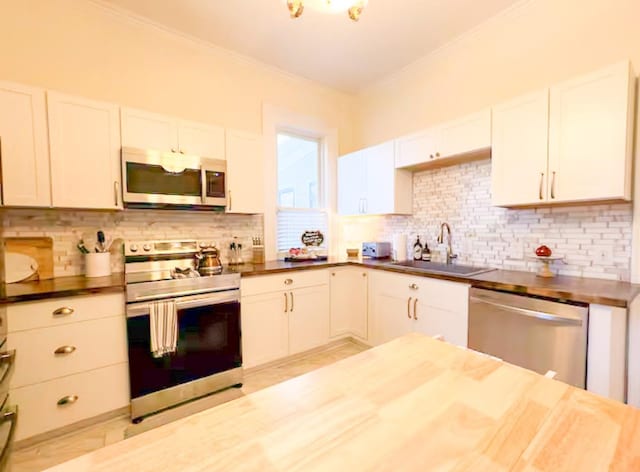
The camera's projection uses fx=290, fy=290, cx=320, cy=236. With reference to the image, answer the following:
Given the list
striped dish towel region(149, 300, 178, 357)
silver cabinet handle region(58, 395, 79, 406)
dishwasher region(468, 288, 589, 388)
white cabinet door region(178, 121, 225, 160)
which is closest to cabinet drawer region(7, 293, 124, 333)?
striped dish towel region(149, 300, 178, 357)

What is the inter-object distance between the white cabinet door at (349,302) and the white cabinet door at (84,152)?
2.02m

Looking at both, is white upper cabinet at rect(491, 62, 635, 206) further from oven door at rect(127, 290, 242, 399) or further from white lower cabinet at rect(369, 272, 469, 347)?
oven door at rect(127, 290, 242, 399)

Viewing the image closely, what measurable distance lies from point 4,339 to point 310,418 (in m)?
1.80

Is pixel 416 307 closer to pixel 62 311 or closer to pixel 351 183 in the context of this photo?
pixel 351 183

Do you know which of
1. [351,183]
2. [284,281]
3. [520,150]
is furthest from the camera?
[351,183]

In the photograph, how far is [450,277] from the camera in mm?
2160

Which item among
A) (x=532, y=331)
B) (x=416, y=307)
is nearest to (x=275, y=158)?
(x=416, y=307)

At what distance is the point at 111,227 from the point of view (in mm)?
2365

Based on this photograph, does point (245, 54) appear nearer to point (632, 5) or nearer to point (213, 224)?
point (213, 224)

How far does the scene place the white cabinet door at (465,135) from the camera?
2273 millimetres

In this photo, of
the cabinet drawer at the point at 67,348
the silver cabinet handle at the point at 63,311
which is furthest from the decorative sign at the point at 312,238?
the silver cabinet handle at the point at 63,311

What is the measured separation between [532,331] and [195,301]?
7.21ft

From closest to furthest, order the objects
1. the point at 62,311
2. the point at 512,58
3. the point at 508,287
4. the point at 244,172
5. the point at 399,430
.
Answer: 1. the point at 399,430
2. the point at 62,311
3. the point at 508,287
4. the point at 512,58
5. the point at 244,172

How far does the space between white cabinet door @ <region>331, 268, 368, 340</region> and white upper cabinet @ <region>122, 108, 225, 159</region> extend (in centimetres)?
166
